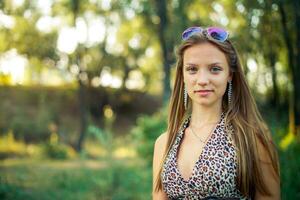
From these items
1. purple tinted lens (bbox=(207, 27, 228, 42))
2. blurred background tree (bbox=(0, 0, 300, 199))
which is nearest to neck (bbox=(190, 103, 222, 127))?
purple tinted lens (bbox=(207, 27, 228, 42))

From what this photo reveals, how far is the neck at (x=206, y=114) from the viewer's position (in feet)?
8.33

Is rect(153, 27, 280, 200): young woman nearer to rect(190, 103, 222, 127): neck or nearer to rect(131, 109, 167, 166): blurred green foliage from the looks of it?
rect(190, 103, 222, 127): neck

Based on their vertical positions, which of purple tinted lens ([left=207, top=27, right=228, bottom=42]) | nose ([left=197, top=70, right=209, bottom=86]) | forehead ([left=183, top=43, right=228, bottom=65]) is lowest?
nose ([left=197, top=70, right=209, bottom=86])

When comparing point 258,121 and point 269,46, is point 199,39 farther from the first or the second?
point 269,46

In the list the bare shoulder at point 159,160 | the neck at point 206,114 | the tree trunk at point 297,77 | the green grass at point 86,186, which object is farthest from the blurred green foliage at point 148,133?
the neck at point 206,114

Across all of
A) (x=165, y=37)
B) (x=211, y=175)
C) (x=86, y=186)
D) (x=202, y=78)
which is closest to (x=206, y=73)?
(x=202, y=78)

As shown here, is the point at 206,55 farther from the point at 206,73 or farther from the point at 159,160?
the point at 159,160

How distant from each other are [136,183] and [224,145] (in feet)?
19.0

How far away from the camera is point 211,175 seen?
2.34m

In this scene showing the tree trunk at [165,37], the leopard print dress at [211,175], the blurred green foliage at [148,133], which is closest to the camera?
the leopard print dress at [211,175]

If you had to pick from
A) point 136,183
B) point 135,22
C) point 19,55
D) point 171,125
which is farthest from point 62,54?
point 171,125

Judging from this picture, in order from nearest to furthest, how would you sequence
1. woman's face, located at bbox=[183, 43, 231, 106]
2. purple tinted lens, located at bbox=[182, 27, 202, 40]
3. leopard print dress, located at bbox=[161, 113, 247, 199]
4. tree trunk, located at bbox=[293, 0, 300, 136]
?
1. leopard print dress, located at bbox=[161, 113, 247, 199]
2. woman's face, located at bbox=[183, 43, 231, 106]
3. purple tinted lens, located at bbox=[182, 27, 202, 40]
4. tree trunk, located at bbox=[293, 0, 300, 136]

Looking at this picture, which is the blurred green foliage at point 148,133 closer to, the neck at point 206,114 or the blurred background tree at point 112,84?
A: the blurred background tree at point 112,84

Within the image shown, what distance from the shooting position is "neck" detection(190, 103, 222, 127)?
8.33 feet
